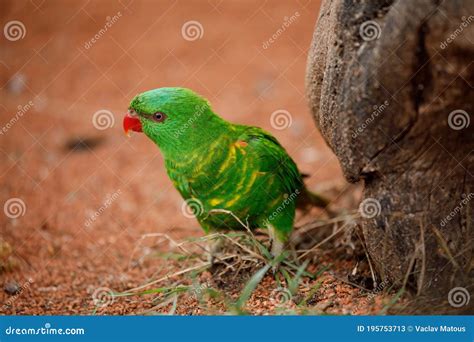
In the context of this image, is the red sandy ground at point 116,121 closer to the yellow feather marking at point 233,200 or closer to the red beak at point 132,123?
the yellow feather marking at point 233,200

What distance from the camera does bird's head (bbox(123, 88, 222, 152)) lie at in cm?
238

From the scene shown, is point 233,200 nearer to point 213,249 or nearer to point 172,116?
point 213,249

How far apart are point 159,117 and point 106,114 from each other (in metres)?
2.50

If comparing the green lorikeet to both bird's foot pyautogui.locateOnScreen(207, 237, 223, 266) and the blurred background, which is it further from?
the blurred background

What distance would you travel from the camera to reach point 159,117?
2.41m

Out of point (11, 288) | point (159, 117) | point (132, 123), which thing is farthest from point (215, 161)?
point (11, 288)

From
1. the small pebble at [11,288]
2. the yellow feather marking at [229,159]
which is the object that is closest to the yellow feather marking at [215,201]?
the yellow feather marking at [229,159]

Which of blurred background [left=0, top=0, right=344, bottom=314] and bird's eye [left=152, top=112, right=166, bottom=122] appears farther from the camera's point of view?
blurred background [left=0, top=0, right=344, bottom=314]

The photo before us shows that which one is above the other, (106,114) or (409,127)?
(106,114)

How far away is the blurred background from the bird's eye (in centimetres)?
90

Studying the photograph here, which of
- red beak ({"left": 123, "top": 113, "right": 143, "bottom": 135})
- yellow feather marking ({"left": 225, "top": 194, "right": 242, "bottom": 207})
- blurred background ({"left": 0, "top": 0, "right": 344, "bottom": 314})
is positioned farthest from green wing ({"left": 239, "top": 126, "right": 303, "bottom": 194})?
blurred background ({"left": 0, "top": 0, "right": 344, "bottom": 314})

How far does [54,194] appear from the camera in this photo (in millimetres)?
3918

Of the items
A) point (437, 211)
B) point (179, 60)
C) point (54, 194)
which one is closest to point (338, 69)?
point (437, 211)

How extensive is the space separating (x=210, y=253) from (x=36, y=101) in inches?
120
